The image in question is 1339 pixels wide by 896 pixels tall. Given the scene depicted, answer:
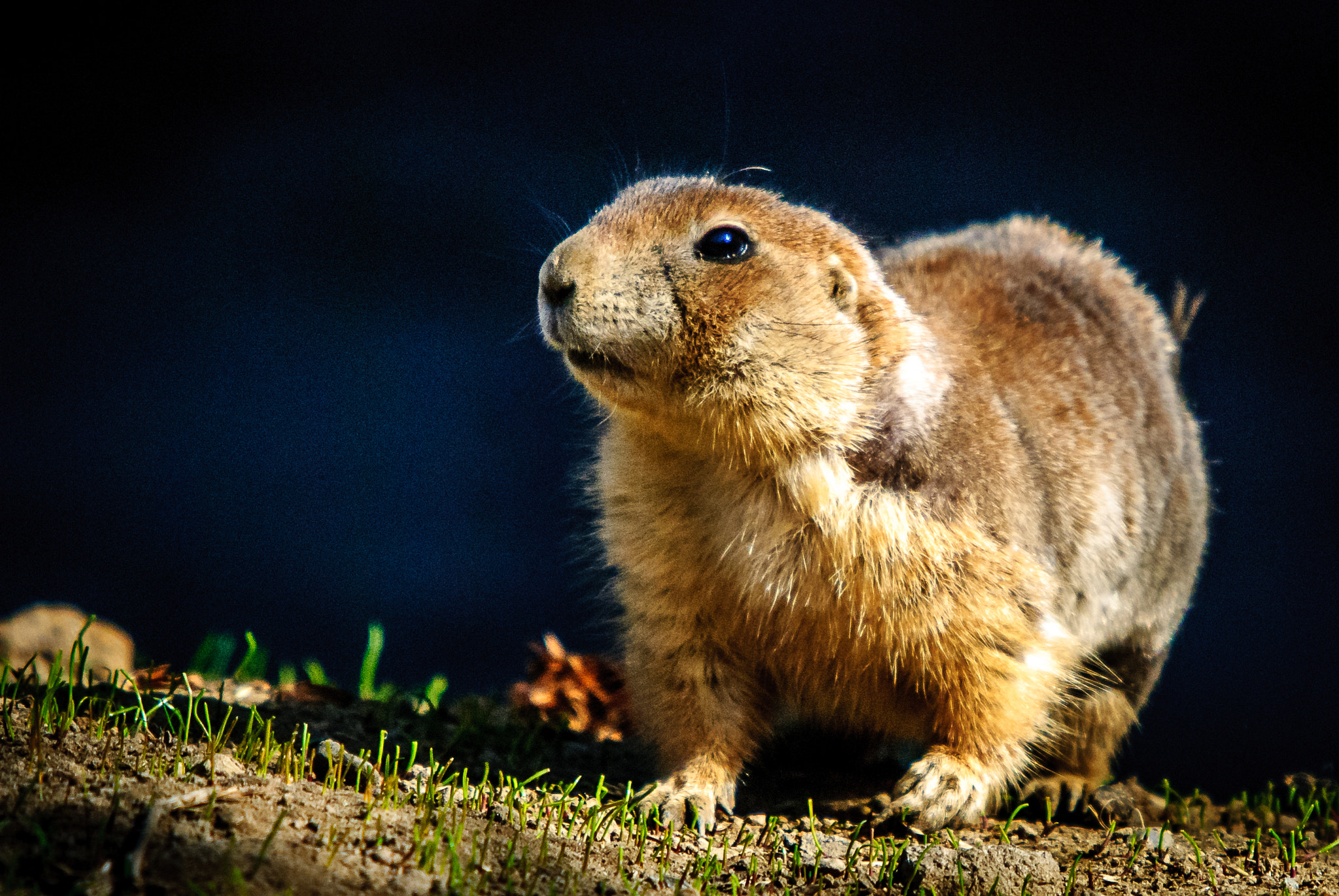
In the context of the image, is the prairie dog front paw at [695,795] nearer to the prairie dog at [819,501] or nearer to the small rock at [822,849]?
the prairie dog at [819,501]

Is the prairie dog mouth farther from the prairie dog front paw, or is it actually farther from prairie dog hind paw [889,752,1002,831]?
prairie dog hind paw [889,752,1002,831]

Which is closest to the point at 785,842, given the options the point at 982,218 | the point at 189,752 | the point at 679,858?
the point at 679,858

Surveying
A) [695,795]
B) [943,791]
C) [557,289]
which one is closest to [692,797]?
[695,795]

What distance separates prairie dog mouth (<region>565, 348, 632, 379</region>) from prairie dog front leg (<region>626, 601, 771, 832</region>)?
0.92 m

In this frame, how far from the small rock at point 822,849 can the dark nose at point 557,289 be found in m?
1.64

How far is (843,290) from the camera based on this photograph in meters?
3.23

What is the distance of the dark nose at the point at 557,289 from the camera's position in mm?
2889

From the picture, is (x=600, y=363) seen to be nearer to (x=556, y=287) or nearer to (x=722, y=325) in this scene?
(x=556, y=287)

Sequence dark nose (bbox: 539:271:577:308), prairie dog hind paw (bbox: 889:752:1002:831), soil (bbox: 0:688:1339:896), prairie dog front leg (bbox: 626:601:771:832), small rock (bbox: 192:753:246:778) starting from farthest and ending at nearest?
1. prairie dog front leg (bbox: 626:601:771:832)
2. prairie dog hind paw (bbox: 889:752:1002:831)
3. dark nose (bbox: 539:271:577:308)
4. small rock (bbox: 192:753:246:778)
5. soil (bbox: 0:688:1339:896)

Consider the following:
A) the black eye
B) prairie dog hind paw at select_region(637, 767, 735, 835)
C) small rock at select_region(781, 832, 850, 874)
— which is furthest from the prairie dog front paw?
the black eye

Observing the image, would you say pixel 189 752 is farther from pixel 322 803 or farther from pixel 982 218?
pixel 982 218

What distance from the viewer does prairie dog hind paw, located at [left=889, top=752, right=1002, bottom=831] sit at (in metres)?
3.21

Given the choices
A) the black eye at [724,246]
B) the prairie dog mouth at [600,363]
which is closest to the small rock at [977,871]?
the prairie dog mouth at [600,363]

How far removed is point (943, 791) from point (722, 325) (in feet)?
5.26
